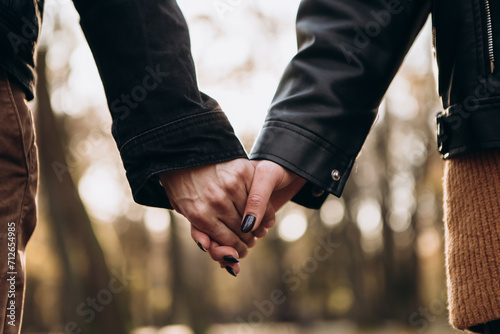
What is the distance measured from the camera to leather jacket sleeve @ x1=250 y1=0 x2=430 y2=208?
1849mm

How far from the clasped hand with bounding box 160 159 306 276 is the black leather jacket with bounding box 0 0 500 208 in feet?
0.16

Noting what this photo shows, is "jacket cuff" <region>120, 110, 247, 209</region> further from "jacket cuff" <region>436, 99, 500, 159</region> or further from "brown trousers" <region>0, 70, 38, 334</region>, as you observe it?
"jacket cuff" <region>436, 99, 500, 159</region>

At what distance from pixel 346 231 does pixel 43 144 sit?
13.8 metres

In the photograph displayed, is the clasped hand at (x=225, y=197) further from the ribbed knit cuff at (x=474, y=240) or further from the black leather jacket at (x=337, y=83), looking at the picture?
the ribbed knit cuff at (x=474, y=240)

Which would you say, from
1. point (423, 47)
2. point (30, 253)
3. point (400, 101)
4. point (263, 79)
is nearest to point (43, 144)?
point (263, 79)

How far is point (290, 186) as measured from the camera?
2.03 m

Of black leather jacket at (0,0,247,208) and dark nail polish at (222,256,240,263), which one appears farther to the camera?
dark nail polish at (222,256,240,263)

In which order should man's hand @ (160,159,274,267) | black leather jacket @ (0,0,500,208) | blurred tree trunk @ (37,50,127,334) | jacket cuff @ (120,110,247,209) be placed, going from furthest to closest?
1. blurred tree trunk @ (37,50,127,334)
2. man's hand @ (160,159,274,267)
3. jacket cuff @ (120,110,247,209)
4. black leather jacket @ (0,0,500,208)

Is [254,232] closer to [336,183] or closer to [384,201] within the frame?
[336,183]

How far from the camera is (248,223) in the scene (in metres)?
1.85

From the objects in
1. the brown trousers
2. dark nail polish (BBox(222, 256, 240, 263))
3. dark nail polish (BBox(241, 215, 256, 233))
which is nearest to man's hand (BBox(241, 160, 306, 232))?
dark nail polish (BBox(241, 215, 256, 233))

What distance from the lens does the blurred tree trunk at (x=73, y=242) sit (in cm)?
797

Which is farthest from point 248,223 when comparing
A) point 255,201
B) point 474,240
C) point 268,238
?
point 268,238

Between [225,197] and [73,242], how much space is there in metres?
7.25
